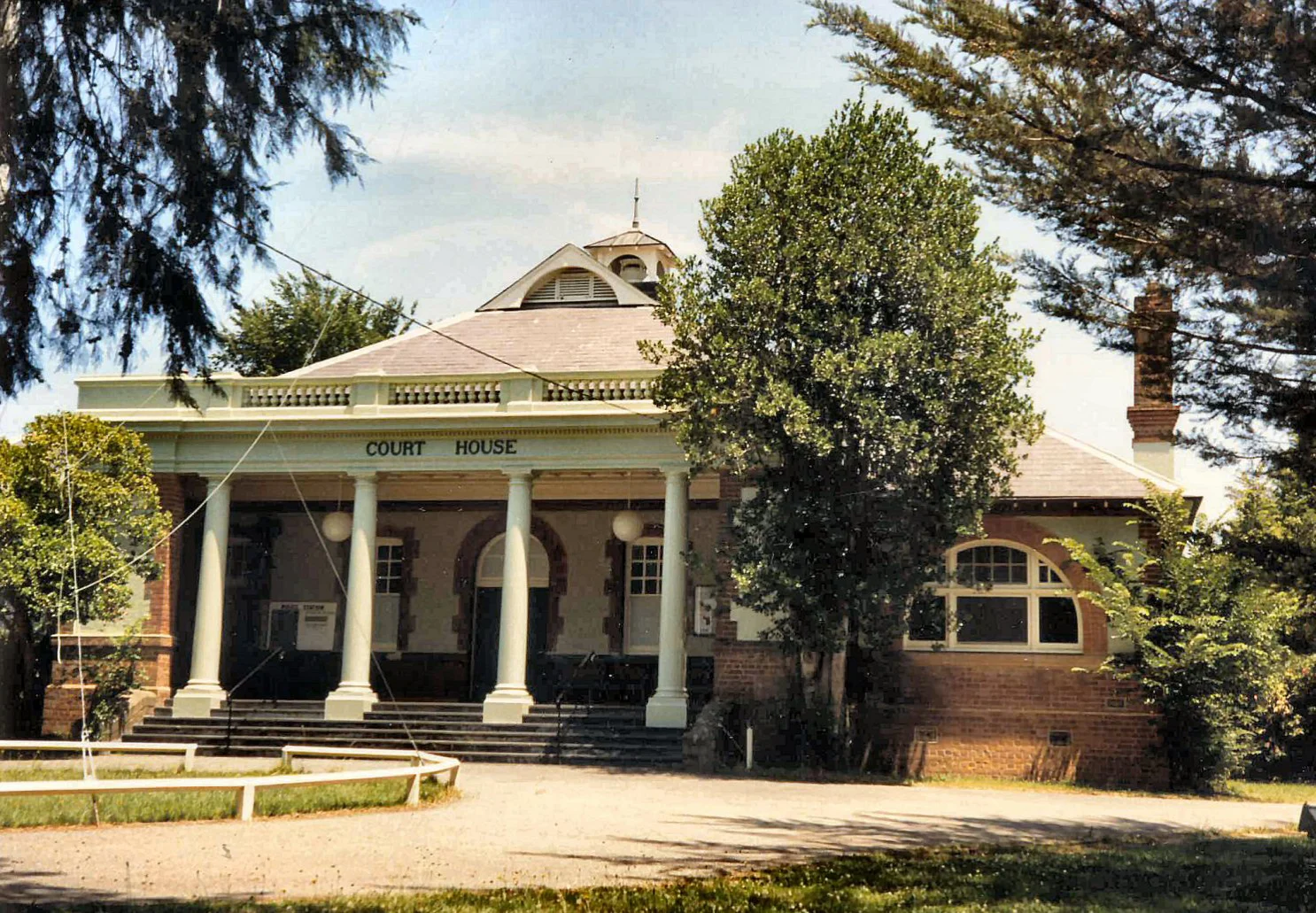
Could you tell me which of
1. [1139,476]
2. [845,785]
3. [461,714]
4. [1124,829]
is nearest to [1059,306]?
[1124,829]

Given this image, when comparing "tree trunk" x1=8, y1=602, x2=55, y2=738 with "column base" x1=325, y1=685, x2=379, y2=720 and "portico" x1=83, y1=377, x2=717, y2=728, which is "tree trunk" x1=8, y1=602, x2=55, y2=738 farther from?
"column base" x1=325, y1=685, x2=379, y2=720

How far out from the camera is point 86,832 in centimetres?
1180

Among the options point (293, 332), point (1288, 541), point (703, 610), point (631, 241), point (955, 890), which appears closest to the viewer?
point (955, 890)

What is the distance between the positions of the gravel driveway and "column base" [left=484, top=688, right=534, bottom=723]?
362cm

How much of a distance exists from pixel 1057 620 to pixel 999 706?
5.38ft

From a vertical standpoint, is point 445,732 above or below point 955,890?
below

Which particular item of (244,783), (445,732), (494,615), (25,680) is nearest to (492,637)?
(494,615)

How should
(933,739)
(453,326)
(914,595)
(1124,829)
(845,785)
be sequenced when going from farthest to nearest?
(453,326) < (933,739) < (914,595) < (845,785) < (1124,829)

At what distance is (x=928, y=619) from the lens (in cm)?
2053

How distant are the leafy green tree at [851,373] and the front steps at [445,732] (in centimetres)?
297

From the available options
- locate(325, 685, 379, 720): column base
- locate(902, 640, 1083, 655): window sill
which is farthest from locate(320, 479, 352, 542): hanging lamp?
locate(902, 640, 1083, 655): window sill

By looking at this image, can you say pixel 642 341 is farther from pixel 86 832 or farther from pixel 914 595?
pixel 86 832

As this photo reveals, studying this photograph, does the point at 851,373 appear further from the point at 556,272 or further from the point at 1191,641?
the point at 556,272

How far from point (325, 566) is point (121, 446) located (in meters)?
5.64
